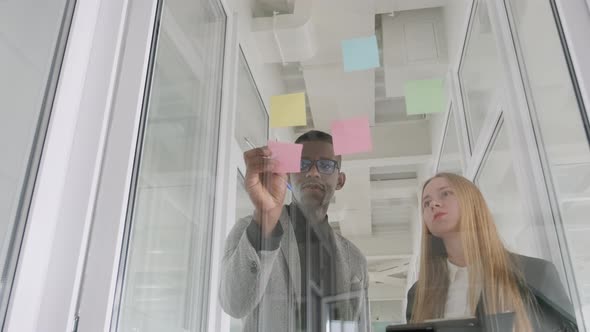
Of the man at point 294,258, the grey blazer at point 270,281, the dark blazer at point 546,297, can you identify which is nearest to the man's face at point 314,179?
the man at point 294,258

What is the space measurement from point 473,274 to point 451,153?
38cm

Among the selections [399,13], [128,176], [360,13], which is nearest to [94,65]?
[128,176]

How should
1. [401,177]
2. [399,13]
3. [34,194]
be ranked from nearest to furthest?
[34,194], [401,177], [399,13]

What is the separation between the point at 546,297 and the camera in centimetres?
94

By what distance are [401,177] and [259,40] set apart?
0.83 meters

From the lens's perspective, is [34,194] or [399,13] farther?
[399,13]

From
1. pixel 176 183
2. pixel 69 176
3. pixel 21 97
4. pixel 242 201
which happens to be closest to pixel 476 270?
pixel 242 201

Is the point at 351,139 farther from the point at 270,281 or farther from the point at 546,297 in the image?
the point at 546,297

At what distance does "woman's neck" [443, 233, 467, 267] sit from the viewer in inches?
41.5

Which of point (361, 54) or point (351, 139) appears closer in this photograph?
point (351, 139)

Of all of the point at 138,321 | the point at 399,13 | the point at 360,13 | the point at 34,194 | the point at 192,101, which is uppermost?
the point at 399,13

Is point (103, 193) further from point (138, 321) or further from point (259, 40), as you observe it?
point (259, 40)

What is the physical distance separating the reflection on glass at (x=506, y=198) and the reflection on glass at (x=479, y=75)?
0.37 ft

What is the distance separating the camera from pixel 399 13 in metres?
1.69
